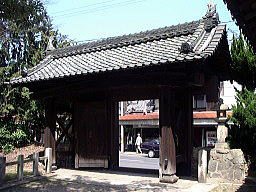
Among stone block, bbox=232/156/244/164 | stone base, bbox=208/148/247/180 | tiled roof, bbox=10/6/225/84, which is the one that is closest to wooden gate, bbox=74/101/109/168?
tiled roof, bbox=10/6/225/84

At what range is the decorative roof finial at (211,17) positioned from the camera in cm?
1108

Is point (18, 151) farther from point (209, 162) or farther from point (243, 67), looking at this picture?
point (243, 67)

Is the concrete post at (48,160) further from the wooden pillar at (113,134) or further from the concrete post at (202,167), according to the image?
the concrete post at (202,167)

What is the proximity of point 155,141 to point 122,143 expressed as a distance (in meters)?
6.73

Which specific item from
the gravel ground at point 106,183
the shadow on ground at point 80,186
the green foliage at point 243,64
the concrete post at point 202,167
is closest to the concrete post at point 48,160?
the gravel ground at point 106,183

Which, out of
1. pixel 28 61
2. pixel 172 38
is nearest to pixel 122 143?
pixel 28 61

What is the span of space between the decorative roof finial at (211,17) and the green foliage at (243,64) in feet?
4.91

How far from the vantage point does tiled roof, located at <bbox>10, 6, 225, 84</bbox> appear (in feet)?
31.1

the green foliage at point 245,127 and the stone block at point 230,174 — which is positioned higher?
the green foliage at point 245,127

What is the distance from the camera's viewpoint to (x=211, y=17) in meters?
11.6

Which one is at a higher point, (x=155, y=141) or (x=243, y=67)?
(x=243, y=67)

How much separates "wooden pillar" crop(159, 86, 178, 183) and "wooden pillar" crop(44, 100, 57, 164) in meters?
5.06

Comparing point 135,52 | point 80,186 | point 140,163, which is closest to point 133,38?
point 135,52

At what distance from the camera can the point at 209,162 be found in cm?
1016
